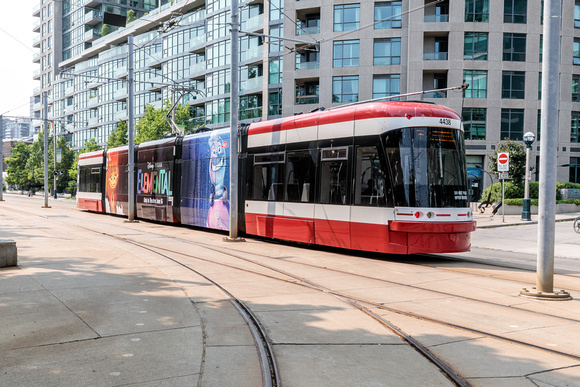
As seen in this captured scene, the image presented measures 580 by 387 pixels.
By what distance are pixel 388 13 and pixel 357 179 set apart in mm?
32889

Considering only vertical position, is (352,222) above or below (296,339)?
above

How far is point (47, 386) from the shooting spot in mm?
4402

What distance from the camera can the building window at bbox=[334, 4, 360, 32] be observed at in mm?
42344

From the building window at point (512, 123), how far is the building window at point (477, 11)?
7104 millimetres

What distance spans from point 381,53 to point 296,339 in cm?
3891

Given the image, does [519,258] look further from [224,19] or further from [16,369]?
[224,19]

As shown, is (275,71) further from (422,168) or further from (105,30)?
(105,30)

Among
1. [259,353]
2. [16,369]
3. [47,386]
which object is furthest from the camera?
[259,353]

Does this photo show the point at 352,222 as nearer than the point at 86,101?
Yes

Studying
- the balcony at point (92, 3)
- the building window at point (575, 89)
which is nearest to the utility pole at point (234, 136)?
the building window at point (575, 89)

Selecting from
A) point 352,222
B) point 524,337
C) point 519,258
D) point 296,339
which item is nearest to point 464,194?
point 352,222

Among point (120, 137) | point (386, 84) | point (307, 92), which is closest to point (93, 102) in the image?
point (120, 137)

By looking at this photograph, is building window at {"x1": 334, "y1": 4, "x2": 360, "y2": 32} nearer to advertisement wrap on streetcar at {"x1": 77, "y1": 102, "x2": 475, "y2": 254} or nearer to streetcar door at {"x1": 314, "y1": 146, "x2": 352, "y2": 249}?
advertisement wrap on streetcar at {"x1": 77, "y1": 102, "x2": 475, "y2": 254}

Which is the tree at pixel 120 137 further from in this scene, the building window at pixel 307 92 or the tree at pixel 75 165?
the building window at pixel 307 92
